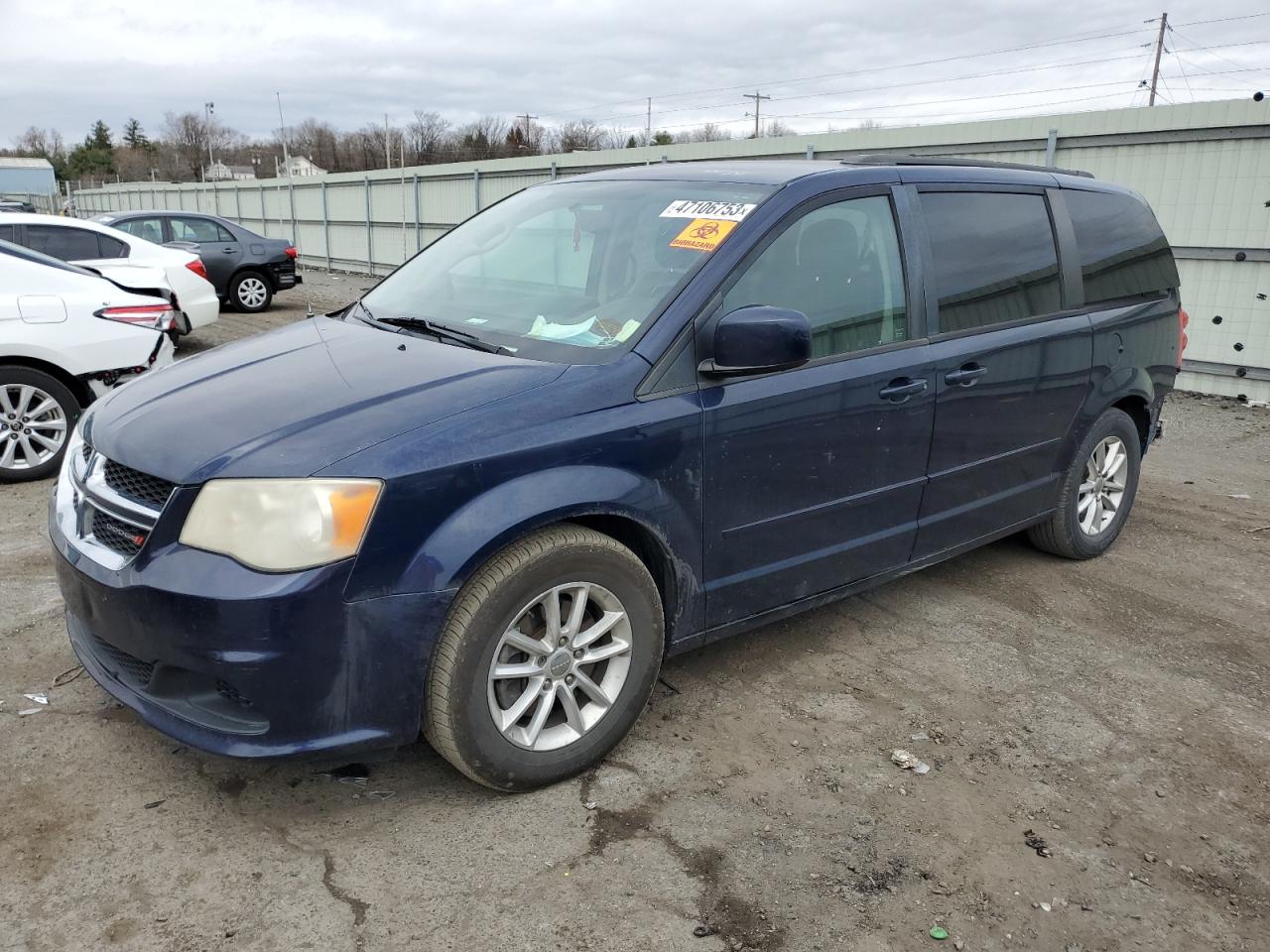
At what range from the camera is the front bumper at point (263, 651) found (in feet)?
7.95

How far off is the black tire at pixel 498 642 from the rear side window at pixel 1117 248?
290 cm

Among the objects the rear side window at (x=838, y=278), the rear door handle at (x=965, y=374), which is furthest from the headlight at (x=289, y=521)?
the rear door handle at (x=965, y=374)

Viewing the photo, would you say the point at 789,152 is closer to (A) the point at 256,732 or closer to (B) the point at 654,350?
(B) the point at 654,350

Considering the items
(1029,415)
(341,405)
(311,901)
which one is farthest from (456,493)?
(1029,415)

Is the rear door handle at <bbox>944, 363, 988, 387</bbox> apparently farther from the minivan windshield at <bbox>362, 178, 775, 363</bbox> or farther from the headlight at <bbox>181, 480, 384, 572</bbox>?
the headlight at <bbox>181, 480, 384, 572</bbox>

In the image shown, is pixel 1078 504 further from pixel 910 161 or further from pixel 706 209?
pixel 706 209

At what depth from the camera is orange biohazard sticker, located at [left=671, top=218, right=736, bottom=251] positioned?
325cm

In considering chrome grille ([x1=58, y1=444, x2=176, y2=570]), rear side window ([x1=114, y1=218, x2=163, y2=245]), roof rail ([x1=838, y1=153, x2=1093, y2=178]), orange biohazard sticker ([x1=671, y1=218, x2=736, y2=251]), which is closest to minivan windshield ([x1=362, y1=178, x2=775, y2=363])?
orange biohazard sticker ([x1=671, y1=218, x2=736, y2=251])

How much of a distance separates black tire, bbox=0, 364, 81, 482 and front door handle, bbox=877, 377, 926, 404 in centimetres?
516

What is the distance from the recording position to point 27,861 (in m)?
2.55

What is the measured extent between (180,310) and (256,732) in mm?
8693

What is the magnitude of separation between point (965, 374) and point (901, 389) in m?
0.42

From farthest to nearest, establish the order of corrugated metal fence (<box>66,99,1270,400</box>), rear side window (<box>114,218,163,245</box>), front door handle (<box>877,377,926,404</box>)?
rear side window (<box>114,218,163,245</box>), corrugated metal fence (<box>66,99,1270,400</box>), front door handle (<box>877,377,926,404</box>)

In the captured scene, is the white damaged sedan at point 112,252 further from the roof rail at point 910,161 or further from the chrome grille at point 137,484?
the roof rail at point 910,161
